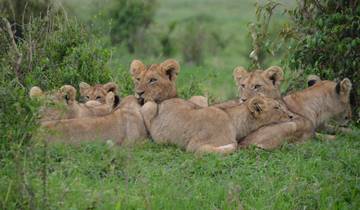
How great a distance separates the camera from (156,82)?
880 cm

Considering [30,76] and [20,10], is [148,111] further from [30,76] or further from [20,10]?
[20,10]

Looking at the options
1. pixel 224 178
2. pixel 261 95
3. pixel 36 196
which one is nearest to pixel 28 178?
pixel 36 196

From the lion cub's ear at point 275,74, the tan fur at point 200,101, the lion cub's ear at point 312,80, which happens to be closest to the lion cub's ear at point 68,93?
the tan fur at point 200,101

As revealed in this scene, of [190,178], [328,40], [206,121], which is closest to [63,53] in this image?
[206,121]

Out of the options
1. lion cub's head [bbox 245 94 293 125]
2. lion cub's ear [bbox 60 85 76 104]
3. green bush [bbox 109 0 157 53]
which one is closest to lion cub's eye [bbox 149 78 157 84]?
lion cub's ear [bbox 60 85 76 104]

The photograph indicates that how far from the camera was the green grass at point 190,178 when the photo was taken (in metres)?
6.59

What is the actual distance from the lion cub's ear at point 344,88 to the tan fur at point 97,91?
2.14 m

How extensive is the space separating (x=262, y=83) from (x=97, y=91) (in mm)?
1616

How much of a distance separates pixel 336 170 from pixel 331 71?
2.48m

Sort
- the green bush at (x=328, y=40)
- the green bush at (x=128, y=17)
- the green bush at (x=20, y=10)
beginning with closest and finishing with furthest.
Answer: the green bush at (x=328, y=40), the green bush at (x=20, y=10), the green bush at (x=128, y=17)

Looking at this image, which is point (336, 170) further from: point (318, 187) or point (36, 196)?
point (36, 196)

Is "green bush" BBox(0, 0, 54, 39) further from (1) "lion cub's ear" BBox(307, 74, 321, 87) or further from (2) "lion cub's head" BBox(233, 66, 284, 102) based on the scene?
(1) "lion cub's ear" BBox(307, 74, 321, 87)

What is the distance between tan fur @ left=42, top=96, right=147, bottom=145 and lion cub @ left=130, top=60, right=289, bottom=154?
0.12 m

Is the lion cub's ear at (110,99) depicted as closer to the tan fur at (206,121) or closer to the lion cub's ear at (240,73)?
the tan fur at (206,121)
